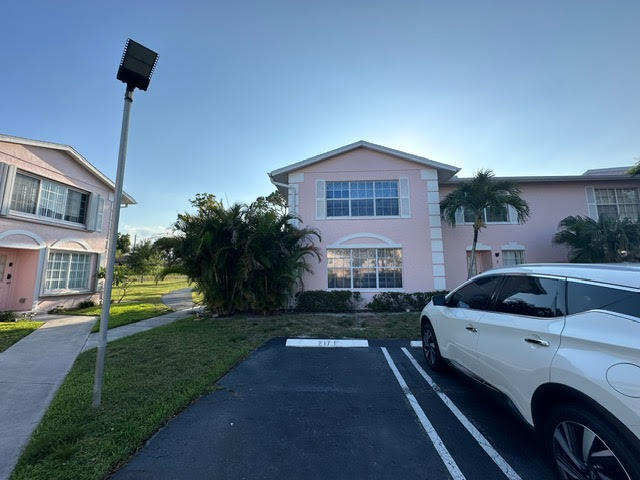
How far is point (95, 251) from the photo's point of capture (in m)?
13.5

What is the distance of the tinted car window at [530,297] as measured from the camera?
2.54m

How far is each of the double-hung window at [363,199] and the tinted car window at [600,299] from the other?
33.5 feet

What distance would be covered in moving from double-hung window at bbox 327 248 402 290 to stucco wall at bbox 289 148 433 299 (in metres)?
0.31

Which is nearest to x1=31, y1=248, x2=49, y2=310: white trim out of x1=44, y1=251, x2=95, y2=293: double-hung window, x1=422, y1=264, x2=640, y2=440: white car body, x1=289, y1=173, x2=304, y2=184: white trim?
x1=44, y1=251, x2=95, y2=293: double-hung window

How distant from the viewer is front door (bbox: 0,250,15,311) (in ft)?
34.8

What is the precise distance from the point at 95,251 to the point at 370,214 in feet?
43.1

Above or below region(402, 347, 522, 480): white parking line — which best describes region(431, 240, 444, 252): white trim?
above

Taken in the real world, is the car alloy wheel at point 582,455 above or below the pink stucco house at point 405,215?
below

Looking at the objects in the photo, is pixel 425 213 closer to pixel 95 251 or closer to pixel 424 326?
pixel 424 326

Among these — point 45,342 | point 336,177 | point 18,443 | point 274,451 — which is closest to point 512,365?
point 274,451

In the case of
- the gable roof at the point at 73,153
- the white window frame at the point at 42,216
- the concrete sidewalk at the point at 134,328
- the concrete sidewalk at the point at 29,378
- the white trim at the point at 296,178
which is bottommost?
the concrete sidewalk at the point at 29,378

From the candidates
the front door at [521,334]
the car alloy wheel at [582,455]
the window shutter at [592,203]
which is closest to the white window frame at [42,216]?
the front door at [521,334]

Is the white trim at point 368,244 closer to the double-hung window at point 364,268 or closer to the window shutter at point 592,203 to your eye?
the double-hung window at point 364,268

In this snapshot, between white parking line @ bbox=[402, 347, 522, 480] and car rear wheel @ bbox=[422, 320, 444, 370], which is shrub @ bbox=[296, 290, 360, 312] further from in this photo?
white parking line @ bbox=[402, 347, 522, 480]
